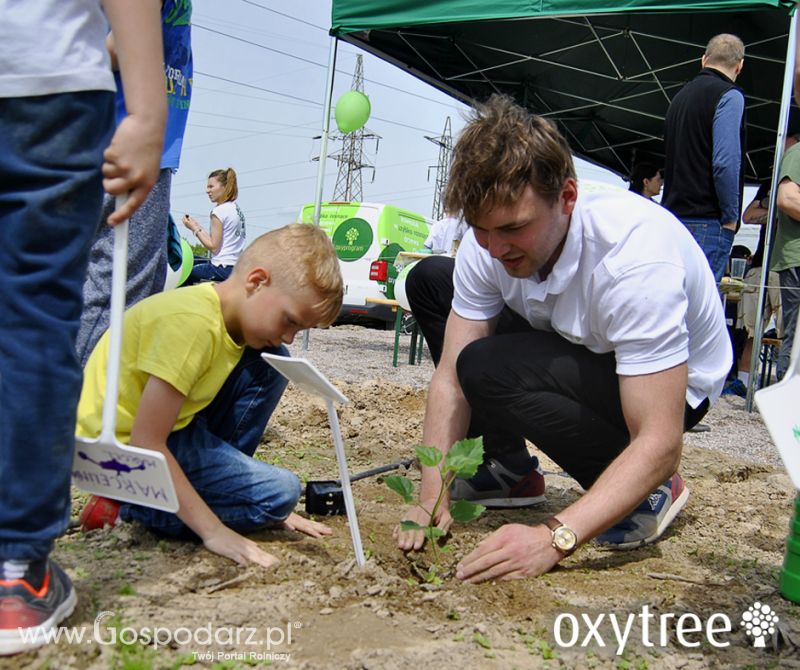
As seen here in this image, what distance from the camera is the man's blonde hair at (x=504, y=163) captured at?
1891 mm

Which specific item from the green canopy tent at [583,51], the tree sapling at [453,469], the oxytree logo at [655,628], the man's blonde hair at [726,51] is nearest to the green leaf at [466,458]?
the tree sapling at [453,469]

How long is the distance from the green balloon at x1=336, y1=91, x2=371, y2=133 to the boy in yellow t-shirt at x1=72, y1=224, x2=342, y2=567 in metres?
7.37

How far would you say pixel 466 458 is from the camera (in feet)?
6.11

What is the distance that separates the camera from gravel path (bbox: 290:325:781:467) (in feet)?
14.4

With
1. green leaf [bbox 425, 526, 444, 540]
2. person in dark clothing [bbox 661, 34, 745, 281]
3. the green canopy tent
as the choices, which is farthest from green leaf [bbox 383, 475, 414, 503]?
the green canopy tent

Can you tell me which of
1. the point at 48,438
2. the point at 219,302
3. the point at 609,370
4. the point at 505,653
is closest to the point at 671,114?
the point at 609,370

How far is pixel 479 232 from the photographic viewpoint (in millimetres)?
1996

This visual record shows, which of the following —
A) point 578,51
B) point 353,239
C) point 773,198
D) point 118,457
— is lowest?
point 118,457

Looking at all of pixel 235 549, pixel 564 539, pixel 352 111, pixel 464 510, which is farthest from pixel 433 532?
pixel 352 111

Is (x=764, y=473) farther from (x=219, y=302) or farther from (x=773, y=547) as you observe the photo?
(x=219, y=302)

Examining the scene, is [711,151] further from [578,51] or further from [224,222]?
[224,222]

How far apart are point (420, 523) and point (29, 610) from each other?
1078 mm

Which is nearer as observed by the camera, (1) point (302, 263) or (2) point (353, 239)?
(1) point (302, 263)

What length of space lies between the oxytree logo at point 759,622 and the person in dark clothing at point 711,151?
3.09 metres
